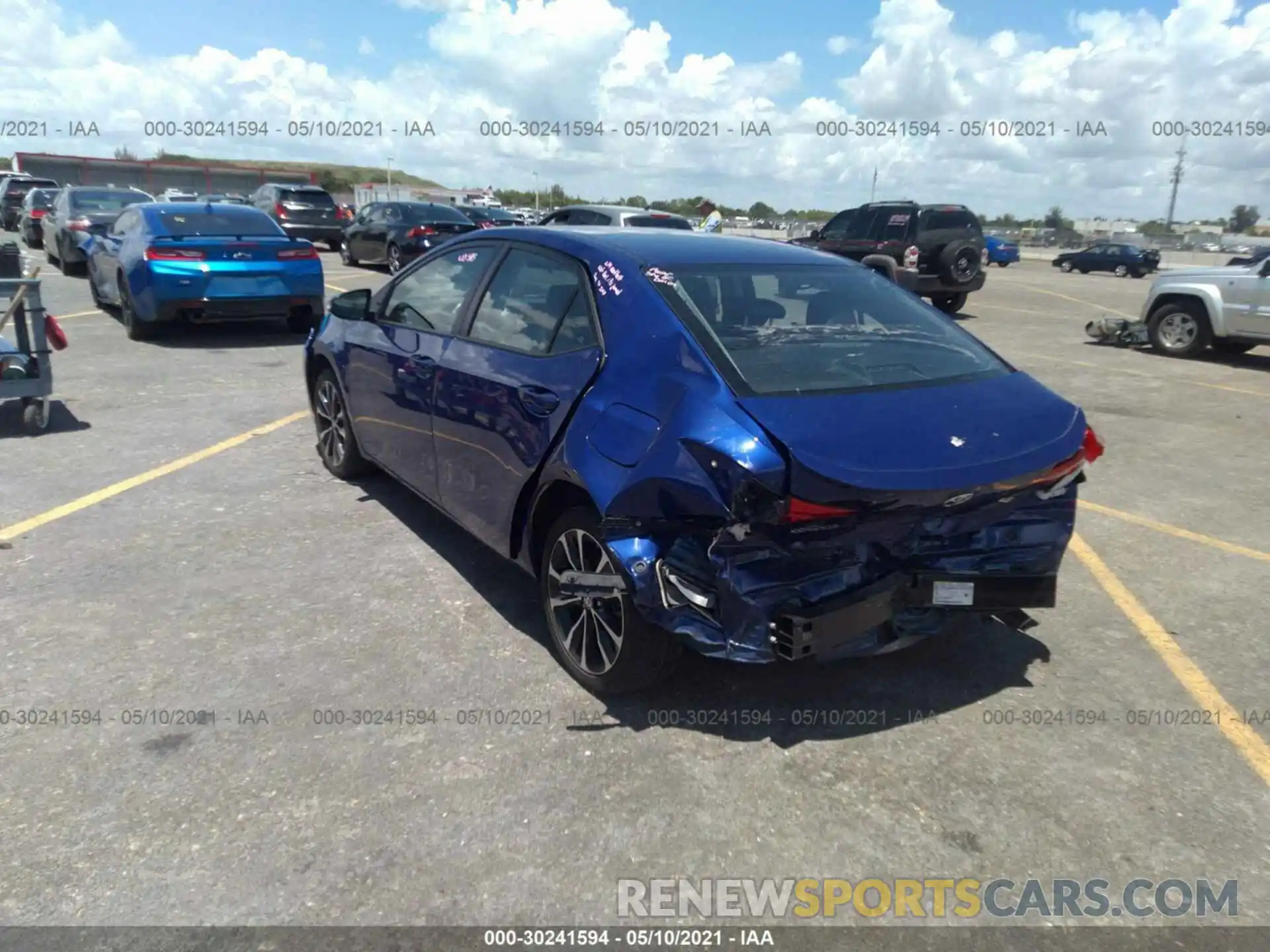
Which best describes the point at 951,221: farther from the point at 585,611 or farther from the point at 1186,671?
the point at 585,611

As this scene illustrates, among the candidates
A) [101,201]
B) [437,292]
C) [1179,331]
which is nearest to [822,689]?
[437,292]

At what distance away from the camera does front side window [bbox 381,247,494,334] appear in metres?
4.45

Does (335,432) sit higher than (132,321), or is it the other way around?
(132,321)

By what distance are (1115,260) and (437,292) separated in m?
40.5

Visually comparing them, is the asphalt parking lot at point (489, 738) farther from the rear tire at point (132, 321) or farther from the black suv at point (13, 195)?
the black suv at point (13, 195)

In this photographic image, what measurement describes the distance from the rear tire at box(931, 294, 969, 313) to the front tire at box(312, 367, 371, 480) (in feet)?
42.2

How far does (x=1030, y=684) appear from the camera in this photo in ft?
12.1

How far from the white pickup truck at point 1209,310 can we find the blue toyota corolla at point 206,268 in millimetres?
10896

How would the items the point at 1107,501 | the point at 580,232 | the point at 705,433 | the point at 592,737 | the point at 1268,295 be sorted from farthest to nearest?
1. the point at 1268,295
2. the point at 1107,501
3. the point at 580,232
4. the point at 592,737
5. the point at 705,433

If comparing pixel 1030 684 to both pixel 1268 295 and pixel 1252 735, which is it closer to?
pixel 1252 735

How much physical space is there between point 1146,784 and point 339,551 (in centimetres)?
368

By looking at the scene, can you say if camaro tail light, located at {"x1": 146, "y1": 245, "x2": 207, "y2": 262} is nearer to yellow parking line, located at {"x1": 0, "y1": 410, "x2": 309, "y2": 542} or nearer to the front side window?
yellow parking line, located at {"x1": 0, "y1": 410, "x2": 309, "y2": 542}

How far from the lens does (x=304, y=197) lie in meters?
24.3

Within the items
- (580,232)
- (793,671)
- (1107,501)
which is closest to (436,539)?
(580,232)
